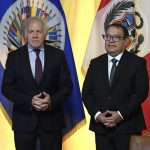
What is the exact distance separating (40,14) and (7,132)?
111 cm

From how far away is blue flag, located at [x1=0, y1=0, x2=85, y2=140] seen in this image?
12.1 feet

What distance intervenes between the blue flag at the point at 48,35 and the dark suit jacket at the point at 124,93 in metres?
0.87

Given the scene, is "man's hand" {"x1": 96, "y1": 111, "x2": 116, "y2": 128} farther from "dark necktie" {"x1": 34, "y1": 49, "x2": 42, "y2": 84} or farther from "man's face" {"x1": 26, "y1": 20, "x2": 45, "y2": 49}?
"man's face" {"x1": 26, "y1": 20, "x2": 45, "y2": 49}

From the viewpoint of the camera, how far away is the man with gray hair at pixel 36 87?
2998 millimetres

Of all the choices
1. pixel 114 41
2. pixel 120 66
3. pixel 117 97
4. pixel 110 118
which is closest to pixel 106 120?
pixel 110 118

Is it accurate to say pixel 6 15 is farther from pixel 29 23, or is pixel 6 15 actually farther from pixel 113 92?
pixel 113 92

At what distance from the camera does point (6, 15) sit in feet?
12.1

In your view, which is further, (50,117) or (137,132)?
(50,117)

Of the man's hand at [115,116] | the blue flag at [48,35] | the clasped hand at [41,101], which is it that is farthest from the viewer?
the blue flag at [48,35]

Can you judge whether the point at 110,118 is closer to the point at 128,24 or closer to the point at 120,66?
the point at 120,66

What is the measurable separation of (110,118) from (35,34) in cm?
80

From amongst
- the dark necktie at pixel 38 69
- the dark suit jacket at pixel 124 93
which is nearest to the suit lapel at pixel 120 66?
the dark suit jacket at pixel 124 93

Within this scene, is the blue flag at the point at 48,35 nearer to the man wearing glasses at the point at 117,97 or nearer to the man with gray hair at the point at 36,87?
the man with gray hair at the point at 36,87

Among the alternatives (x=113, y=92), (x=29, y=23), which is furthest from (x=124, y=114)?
(x=29, y=23)
